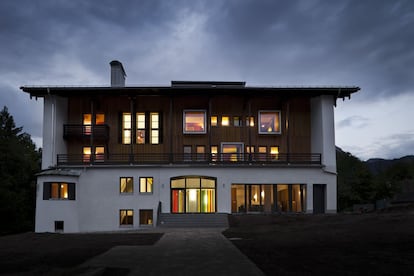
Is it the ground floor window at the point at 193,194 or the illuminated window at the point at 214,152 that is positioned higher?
the illuminated window at the point at 214,152

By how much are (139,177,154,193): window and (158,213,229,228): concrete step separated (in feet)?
11.1

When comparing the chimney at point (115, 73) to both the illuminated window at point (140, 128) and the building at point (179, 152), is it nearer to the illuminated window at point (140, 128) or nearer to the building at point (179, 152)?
the building at point (179, 152)

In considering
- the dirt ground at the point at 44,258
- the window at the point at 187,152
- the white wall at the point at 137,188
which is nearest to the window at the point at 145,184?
the white wall at the point at 137,188

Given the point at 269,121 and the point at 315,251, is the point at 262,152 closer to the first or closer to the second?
the point at 269,121

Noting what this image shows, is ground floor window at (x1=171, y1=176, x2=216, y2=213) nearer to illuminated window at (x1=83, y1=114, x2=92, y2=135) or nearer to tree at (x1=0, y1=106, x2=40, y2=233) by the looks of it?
illuminated window at (x1=83, y1=114, x2=92, y2=135)

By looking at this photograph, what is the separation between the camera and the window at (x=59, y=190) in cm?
3281

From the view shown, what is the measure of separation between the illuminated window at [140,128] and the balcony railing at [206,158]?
4.83 ft

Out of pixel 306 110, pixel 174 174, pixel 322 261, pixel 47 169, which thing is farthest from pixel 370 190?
pixel 322 261

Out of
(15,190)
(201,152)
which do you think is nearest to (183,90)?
(201,152)

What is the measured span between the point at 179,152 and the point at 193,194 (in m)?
4.54

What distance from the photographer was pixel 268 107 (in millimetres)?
39906

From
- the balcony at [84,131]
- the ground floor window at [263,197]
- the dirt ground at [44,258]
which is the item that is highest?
the balcony at [84,131]

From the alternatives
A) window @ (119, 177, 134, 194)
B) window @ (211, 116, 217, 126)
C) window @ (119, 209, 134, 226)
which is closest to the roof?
window @ (211, 116, 217, 126)

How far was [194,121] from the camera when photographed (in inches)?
1543
